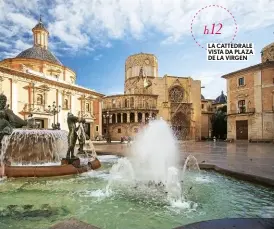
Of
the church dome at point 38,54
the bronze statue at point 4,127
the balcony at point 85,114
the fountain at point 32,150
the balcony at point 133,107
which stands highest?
the church dome at point 38,54

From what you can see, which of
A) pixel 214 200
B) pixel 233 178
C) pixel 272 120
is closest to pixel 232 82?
pixel 272 120

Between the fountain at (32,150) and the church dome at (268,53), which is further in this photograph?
the church dome at (268,53)

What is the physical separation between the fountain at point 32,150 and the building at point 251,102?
29087 mm

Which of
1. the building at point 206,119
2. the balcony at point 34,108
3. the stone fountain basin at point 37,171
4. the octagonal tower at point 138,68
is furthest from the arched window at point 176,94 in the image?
the stone fountain basin at point 37,171

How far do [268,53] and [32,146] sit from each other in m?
41.1

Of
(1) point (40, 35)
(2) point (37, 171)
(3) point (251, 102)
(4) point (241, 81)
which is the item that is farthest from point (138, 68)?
(2) point (37, 171)

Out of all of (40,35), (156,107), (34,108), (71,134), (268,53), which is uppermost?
(40,35)

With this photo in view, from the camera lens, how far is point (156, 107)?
50.7 m

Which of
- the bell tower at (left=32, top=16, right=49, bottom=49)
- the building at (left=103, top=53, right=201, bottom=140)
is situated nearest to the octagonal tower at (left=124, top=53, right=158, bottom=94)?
the building at (left=103, top=53, right=201, bottom=140)

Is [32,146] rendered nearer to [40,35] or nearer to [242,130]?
[242,130]

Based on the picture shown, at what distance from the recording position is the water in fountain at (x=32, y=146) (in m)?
8.45

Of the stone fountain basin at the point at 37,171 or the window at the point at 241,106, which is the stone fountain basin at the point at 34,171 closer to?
the stone fountain basin at the point at 37,171

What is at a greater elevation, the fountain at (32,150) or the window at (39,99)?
the window at (39,99)

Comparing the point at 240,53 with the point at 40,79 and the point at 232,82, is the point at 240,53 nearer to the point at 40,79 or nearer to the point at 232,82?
the point at 40,79
